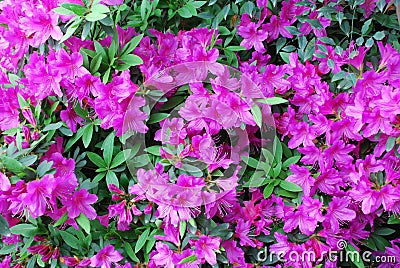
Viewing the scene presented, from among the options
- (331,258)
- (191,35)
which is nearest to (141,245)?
(331,258)

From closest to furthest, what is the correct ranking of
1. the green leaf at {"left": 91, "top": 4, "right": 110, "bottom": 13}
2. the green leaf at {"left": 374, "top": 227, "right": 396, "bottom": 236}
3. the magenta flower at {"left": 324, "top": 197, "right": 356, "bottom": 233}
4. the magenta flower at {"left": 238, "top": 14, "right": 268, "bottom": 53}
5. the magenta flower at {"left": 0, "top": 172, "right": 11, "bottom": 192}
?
the magenta flower at {"left": 0, "top": 172, "right": 11, "bottom": 192}
the green leaf at {"left": 91, "top": 4, "right": 110, "bottom": 13}
the magenta flower at {"left": 324, "top": 197, "right": 356, "bottom": 233}
the green leaf at {"left": 374, "top": 227, "right": 396, "bottom": 236}
the magenta flower at {"left": 238, "top": 14, "right": 268, "bottom": 53}

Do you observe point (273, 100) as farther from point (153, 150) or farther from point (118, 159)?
point (118, 159)

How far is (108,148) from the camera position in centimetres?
152

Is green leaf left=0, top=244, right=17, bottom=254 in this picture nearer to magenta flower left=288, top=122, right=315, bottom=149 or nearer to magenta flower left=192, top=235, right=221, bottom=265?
magenta flower left=192, top=235, right=221, bottom=265

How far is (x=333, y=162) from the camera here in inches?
62.9

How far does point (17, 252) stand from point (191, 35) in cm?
89

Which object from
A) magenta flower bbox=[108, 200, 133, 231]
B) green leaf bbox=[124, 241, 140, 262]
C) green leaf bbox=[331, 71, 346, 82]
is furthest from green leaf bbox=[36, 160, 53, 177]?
green leaf bbox=[331, 71, 346, 82]

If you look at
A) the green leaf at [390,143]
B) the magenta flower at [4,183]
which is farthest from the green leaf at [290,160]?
the magenta flower at [4,183]

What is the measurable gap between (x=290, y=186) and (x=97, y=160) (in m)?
0.58

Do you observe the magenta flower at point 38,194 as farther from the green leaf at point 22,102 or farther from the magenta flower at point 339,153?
the magenta flower at point 339,153

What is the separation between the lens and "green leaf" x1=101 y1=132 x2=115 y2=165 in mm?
1519

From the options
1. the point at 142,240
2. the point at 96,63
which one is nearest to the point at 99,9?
the point at 96,63

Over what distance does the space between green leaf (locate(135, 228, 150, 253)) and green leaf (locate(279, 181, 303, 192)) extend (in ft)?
1.40

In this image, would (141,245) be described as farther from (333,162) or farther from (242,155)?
(333,162)
